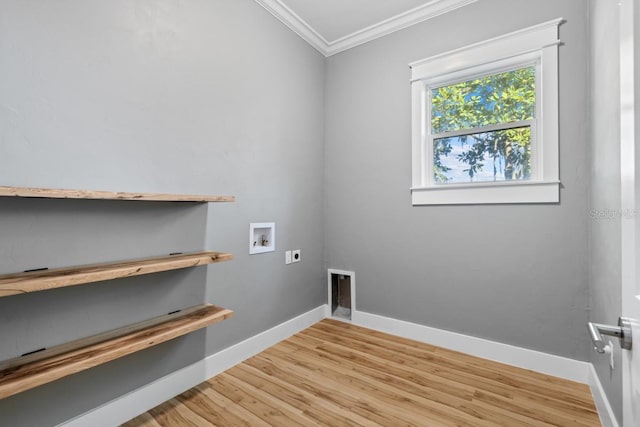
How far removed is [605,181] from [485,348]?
137 centimetres

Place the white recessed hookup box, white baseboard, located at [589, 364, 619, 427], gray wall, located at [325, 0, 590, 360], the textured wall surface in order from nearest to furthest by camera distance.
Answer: the textured wall surface
white baseboard, located at [589, 364, 619, 427]
gray wall, located at [325, 0, 590, 360]
the white recessed hookup box

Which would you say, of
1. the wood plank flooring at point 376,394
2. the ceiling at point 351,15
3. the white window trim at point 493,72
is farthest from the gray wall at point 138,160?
the white window trim at point 493,72

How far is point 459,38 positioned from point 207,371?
3.04 metres

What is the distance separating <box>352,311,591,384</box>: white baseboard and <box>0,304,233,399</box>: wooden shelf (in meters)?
1.50

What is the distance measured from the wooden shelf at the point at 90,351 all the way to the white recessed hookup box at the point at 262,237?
0.62m

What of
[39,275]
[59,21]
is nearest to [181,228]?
[39,275]

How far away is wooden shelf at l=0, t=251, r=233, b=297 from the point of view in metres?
1.05

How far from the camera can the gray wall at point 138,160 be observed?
1236 mm

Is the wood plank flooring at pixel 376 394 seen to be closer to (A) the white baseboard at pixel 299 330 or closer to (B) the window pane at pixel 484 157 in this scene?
(A) the white baseboard at pixel 299 330

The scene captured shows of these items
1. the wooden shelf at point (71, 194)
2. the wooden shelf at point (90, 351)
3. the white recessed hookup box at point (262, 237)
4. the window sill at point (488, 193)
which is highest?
the window sill at point (488, 193)

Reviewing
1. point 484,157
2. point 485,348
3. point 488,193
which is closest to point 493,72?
point 484,157

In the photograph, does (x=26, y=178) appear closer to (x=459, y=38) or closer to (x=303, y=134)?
(x=303, y=134)

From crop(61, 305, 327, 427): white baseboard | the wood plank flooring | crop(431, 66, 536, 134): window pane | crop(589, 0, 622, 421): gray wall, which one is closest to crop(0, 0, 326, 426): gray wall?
crop(61, 305, 327, 427): white baseboard

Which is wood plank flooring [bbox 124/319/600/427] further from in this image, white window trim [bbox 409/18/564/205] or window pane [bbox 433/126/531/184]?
window pane [bbox 433/126/531/184]
